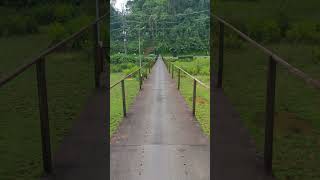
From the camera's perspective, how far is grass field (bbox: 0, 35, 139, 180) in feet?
8.08

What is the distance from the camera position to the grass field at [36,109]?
2463 millimetres

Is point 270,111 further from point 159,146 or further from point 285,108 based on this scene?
point 285,108

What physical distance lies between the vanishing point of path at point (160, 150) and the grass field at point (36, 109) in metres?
0.24

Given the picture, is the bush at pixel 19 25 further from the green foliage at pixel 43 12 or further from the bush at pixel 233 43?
the bush at pixel 233 43

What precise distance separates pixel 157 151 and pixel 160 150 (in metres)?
0.03

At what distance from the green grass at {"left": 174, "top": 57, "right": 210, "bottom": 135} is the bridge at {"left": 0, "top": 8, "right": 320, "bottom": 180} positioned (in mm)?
124

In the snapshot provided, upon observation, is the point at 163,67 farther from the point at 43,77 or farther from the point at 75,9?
the point at 43,77

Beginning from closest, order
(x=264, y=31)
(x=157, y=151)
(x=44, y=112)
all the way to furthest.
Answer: (x=44, y=112), (x=157, y=151), (x=264, y=31)

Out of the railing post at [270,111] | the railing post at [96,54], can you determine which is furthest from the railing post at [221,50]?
the railing post at [270,111]

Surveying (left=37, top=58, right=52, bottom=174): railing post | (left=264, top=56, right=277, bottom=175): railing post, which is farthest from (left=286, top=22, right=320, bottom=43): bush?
(left=37, top=58, right=52, bottom=174): railing post

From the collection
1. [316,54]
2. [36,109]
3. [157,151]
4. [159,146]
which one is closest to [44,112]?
[157,151]

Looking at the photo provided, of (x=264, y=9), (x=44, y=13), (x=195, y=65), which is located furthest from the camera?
(x=44, y=13)

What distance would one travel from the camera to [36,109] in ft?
13.5

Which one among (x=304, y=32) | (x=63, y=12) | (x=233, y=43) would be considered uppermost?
(x=63, y=12)
